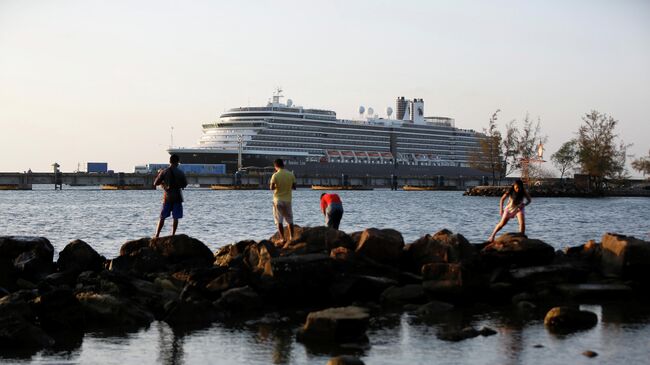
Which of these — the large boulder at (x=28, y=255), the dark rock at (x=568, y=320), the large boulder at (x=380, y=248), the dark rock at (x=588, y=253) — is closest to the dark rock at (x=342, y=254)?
the large boulder at (x=380, y=248)

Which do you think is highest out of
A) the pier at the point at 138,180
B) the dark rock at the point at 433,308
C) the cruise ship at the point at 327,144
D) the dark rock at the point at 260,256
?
the cruise ship at the point at 327,144

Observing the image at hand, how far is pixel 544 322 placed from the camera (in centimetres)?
1393

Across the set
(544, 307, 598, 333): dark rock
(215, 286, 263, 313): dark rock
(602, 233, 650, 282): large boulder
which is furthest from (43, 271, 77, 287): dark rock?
Result: (602, 233, 650, 282): large boulder

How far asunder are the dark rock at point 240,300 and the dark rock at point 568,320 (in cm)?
458

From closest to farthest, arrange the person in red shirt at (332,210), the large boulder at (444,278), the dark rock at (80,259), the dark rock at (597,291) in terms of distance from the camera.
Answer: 1. the large boulder at (444,278)
2. the dark rock at (597,291)
3. the dark rock at (80,259)
4. the person in red shirt at (332,210)

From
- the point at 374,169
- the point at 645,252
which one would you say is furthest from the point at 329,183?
the point at 645,252

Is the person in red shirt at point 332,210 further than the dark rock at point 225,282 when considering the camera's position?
Yes

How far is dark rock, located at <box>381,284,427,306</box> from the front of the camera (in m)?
15.6

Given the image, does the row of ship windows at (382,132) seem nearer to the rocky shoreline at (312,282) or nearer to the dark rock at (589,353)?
the rocky shoreline at (312,282)

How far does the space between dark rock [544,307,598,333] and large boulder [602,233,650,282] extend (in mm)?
3308

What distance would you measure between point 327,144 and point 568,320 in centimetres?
11692

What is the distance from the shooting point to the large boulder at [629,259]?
1669cm

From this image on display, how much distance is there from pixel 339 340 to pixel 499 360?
2230mm

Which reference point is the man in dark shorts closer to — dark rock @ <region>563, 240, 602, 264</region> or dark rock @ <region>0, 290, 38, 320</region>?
dark rock @ <region>0, 290, 38, 320</region>
